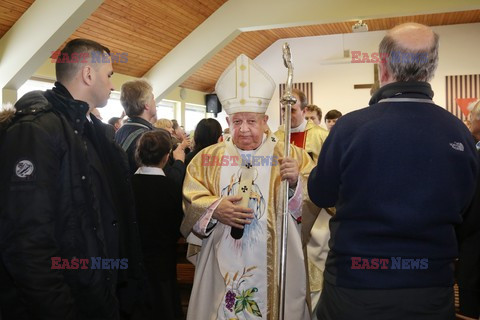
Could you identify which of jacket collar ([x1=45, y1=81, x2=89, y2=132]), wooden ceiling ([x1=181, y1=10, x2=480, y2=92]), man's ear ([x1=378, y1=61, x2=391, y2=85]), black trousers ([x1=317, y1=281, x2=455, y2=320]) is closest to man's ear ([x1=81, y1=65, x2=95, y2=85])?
jacket collar ([x1=45, y1=81, x2=89, y2=132])

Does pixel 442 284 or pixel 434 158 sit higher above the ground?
pixel 434 158

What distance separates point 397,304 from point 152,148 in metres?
1.65

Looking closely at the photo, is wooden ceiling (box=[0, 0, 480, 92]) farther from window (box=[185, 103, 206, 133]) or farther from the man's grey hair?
the man's grey hair

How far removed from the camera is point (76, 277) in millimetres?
1698

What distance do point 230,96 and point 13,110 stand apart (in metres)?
1.19

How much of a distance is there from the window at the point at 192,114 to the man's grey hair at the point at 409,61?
11.0 meters

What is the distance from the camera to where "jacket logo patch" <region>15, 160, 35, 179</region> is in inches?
59.7

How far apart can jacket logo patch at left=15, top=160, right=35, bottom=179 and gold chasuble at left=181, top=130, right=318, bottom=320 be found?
92 cm

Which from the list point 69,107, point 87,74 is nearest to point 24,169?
point 69,107

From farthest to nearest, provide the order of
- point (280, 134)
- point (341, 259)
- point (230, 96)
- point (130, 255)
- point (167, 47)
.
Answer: point (167, 47) < point (280, 134) < point (230, 96) < point (130, 255) < point (341, 259)

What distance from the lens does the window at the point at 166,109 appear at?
11.4 m

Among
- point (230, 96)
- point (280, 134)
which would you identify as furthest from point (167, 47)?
point (230, 96)

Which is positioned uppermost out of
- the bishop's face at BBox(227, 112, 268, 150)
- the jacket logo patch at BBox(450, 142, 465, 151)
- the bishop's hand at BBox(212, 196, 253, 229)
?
the bishop's face at BBox(227, 112, 268, 150)

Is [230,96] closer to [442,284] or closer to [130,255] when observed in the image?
[130,255]
